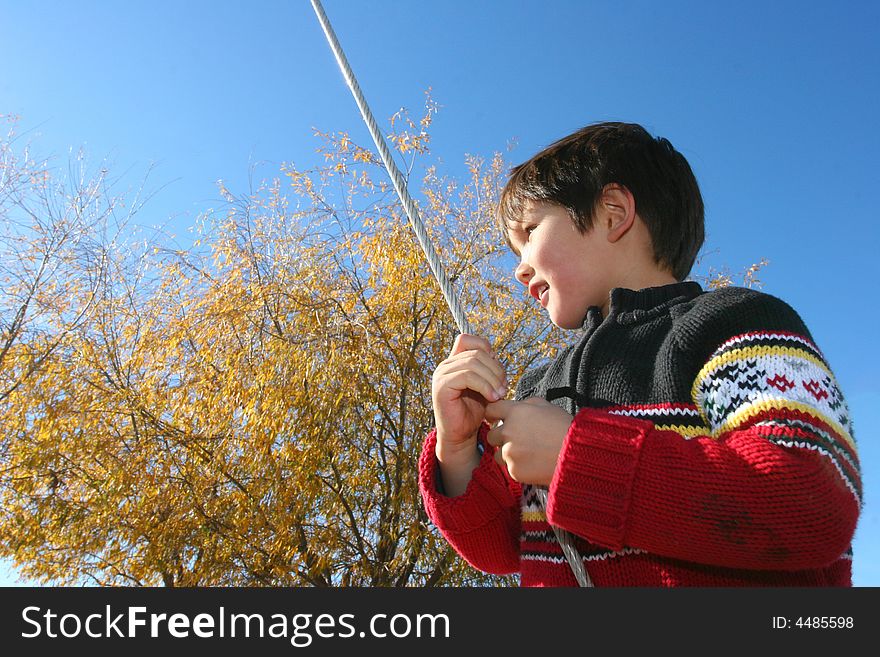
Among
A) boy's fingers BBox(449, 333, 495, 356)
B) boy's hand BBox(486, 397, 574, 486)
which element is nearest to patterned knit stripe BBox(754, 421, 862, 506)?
boy's hand BBox(486, 397, 574, 486)

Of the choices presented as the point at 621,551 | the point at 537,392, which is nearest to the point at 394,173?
the point at 537,392

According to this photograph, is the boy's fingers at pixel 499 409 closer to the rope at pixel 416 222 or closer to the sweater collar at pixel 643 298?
the rope at pixel 416 222

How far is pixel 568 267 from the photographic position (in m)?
1.05

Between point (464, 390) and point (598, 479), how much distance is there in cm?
28

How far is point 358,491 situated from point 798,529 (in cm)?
515

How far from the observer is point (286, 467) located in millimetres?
Result: 5277

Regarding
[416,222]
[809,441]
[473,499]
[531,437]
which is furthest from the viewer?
[473,499]

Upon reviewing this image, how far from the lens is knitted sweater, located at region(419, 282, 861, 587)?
27.1 inches

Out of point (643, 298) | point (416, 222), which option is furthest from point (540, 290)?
point (416, 222)

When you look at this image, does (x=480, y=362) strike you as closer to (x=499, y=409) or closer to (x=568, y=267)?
(x=499, y=409)

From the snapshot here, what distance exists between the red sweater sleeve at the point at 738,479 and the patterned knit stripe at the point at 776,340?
0.02 m

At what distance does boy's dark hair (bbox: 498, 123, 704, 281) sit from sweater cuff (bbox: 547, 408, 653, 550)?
1.39ft

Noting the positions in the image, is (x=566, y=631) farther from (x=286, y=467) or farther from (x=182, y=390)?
(x=182, y=390)

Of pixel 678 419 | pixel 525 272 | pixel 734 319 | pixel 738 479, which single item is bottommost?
pixel 738 479
